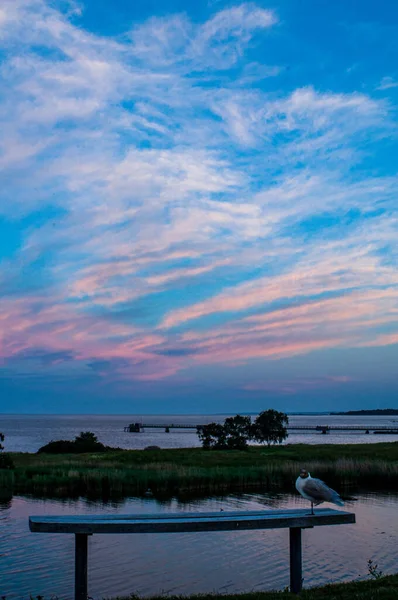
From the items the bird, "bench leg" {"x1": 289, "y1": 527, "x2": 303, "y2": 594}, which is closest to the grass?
"bench leg" {"x1": 289, "y1": 527, "x2": 303, "y2": 594}

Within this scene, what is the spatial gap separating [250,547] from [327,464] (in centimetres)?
2203

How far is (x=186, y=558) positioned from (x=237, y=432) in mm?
59195

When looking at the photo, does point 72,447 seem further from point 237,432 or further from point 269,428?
point 269,428

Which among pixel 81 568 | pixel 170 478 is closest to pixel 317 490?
pixel 81 568

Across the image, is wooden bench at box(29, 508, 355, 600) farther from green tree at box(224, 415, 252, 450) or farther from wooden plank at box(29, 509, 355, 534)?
green tree at box(224, 415, 252, 450)

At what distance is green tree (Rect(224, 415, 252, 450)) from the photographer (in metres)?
71.7

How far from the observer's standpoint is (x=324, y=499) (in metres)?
10.1

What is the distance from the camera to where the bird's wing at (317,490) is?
33.0ft

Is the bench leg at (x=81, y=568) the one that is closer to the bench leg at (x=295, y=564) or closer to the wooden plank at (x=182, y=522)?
the wooden plank at (x=182, y=522)

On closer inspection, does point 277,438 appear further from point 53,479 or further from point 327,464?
point 53,479

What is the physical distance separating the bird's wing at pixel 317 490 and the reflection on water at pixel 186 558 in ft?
23.7

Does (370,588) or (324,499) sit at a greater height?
(324,499)

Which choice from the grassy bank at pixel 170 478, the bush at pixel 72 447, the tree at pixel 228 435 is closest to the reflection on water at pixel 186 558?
the grassy bank at pixel 170 478

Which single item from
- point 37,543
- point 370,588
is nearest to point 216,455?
point 37,543
